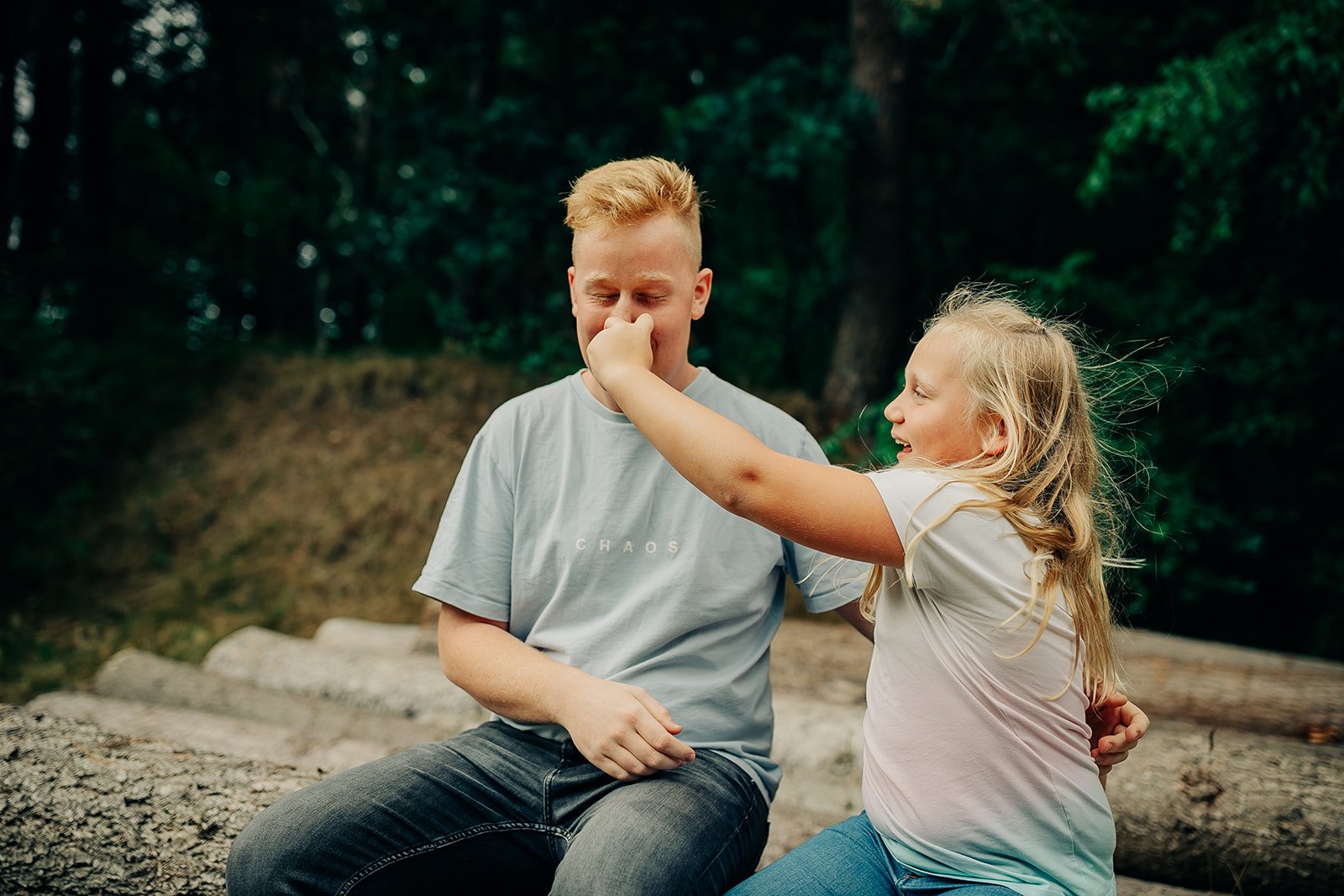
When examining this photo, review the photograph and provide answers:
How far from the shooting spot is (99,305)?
9.00 meters

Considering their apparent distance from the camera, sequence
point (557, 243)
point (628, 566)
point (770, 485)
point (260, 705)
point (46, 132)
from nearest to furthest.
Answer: point (770, 485) → point (628, 566) → point (260, 705) → point (557, 243) → point (46, 132)

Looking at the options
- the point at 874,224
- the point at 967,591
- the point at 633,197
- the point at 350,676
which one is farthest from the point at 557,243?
the point at 967,591

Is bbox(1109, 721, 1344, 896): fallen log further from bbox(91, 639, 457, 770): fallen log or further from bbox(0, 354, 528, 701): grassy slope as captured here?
bbox(0, 354, 528, 701): grassy slope

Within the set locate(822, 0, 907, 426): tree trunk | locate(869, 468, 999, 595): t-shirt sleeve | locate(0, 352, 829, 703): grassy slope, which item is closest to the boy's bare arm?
locate(869, 468, 999, 595): t-shirt sleeve

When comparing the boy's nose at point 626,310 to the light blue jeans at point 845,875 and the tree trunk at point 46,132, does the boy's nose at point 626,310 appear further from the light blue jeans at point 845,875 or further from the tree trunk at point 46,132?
the tree trunk at point 46,132

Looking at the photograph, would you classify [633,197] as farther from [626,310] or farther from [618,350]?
[618,350]

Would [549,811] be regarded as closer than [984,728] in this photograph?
No

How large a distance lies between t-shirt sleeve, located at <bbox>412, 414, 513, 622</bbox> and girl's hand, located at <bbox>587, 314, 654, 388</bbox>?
0.42 metres

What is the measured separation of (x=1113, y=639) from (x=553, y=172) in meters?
7.28

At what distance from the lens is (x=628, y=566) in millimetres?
2041

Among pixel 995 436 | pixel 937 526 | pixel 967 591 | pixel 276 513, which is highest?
pixel 995 436

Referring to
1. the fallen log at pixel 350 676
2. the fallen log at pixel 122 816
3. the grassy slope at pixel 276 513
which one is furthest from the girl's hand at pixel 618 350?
the grassy slope at pixel 276 513

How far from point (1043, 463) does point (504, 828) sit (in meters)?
1.25

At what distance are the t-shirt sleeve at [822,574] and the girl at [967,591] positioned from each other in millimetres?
265
